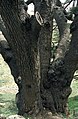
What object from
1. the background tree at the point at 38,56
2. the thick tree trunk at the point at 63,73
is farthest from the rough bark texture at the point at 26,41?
the thick tree trunk at the point at 63,73

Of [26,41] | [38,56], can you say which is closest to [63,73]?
[38,56]

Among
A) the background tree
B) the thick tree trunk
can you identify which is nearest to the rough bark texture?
the background tree

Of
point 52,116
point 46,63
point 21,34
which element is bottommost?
point 52,116

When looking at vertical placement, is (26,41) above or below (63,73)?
above

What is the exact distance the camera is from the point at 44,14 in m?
5.74

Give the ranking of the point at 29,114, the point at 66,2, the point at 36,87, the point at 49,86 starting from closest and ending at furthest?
the point at 36,87, the point at 29,114, the point at 49,86, the point at 66,2

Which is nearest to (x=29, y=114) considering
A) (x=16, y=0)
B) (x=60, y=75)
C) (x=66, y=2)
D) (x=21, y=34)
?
(x=60, y=75)

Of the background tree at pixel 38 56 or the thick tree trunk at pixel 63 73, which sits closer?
the background tree at pixel 38 56

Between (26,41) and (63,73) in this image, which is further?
(63,73)

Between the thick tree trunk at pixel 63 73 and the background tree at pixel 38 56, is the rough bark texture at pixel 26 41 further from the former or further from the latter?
the thick tree trunk at pixel 63 73

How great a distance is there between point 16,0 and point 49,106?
247 cm

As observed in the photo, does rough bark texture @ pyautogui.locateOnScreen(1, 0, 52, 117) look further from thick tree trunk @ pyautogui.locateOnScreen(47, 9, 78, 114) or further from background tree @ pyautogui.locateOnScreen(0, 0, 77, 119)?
thick tree trunk @ pyautogui.locateOnScreen(47, 9, 78, 114)

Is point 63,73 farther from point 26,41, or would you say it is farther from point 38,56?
point 26,41

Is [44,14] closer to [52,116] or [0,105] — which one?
[52,116]
